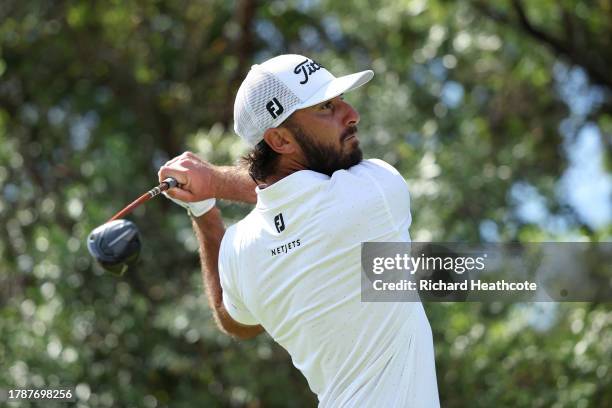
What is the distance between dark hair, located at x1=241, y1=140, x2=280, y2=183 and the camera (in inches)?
149

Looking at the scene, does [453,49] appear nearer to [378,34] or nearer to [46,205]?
[378,34]

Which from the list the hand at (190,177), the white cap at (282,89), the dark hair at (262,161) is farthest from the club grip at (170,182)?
the white cap at (282,89)

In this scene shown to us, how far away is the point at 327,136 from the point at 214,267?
2.38 ft

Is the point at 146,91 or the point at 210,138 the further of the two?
the point at 146,91

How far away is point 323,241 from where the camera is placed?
3.53 meters

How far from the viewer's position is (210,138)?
8.16 meters

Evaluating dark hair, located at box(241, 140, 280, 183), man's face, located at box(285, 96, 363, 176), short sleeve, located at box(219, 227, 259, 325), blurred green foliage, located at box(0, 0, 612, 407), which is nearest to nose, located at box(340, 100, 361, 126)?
man's face, located at box(285, 96, 363, 176)

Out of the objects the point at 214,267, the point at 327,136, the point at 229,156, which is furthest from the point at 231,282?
the point at 229,156

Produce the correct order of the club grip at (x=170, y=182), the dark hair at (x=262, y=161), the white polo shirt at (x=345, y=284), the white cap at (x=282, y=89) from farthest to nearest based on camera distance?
the club grip at (x=170, y=182) < the dark hair at (x=262, y=161) < the white cap at (x=282, y=89) < the white polo shirt at (x=345, y=284)

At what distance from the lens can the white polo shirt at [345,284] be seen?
11.5ft

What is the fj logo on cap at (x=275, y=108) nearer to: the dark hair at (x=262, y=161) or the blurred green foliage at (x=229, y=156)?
the dark hair at (x=262, y=161)

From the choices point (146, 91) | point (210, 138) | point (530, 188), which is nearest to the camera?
point (210, 138)

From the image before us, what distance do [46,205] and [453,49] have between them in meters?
3.18

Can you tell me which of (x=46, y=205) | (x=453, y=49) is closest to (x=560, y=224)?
(x=453, y=49)
